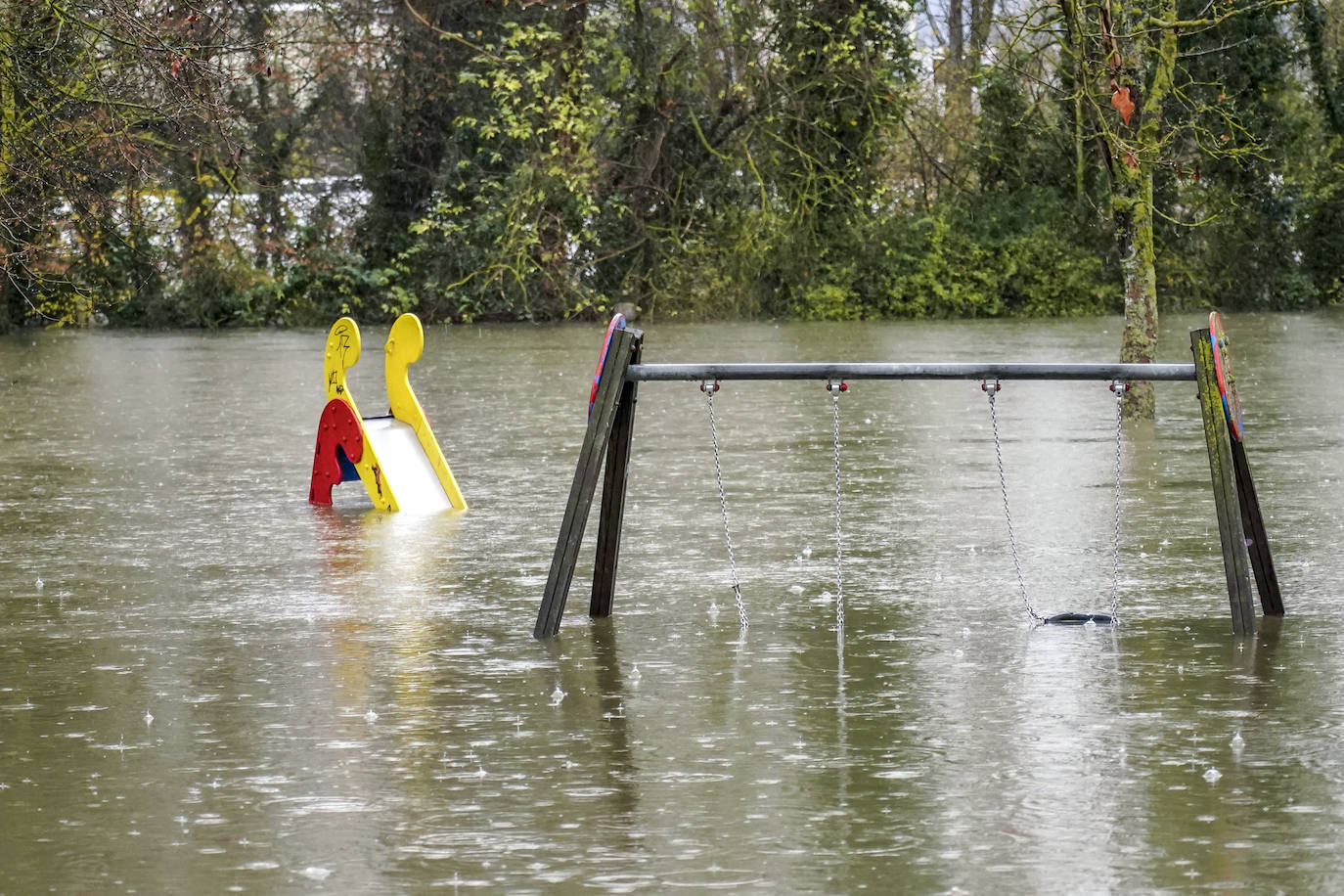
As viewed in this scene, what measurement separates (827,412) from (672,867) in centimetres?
1277

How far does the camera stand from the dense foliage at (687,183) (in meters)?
31.4

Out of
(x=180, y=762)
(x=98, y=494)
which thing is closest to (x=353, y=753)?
(x=180, y=762)

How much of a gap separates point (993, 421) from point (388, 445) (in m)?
5.11

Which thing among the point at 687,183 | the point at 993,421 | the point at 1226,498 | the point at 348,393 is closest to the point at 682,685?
the point at 993,421

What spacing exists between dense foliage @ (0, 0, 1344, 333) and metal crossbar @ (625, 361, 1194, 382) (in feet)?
76.5

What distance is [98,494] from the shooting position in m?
12.3

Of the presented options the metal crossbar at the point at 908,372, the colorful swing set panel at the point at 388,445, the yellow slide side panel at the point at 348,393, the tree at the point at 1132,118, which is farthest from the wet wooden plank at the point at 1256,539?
the tree at the point at 1132,118

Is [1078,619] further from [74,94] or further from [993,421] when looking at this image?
[74,94]

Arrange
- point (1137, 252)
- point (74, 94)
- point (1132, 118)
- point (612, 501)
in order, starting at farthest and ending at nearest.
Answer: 1. point (1137, 252)
2. point (1132, 118)
3. point (74, 94)
4. point (612, 501)

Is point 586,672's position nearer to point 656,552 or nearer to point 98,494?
point 656,552

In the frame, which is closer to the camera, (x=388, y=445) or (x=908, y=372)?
(x=908, y=372)

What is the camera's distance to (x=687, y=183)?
3256 centimetres

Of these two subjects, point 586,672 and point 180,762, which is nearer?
point 180,762

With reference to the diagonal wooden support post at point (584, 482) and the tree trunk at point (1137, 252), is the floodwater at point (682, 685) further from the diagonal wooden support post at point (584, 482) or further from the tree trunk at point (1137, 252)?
the tree trunk at point (1137, 252)
